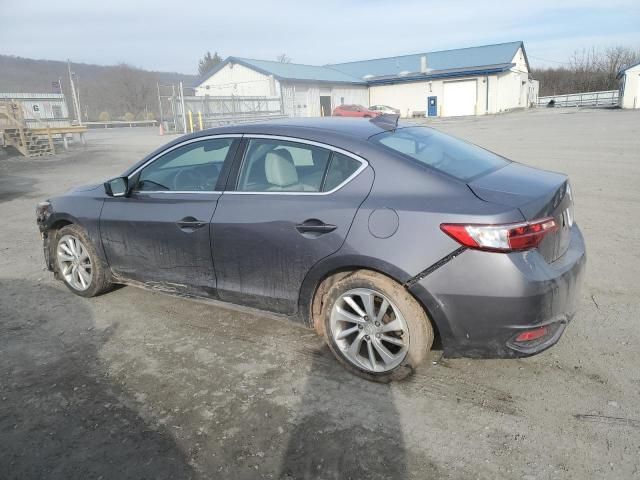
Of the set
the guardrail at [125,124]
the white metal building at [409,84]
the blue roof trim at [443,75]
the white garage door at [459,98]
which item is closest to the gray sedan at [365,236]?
the white metal building at [409,84]

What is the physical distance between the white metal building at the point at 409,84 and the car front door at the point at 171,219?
127 feet

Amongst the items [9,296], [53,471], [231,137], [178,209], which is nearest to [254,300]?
[178,209]

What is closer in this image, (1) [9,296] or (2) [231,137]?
(2) [231,137]

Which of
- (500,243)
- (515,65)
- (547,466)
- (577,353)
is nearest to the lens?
(547,466)

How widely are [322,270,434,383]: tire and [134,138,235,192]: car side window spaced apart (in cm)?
134

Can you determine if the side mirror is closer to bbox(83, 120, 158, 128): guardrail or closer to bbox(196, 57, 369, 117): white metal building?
bbox(196, 57, 369, 117): white metal building

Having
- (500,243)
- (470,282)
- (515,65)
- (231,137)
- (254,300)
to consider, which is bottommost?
(254,300)

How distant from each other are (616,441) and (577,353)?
90 centimetres

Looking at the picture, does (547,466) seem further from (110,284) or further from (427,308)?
(110,284)

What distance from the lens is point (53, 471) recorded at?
7.91ft

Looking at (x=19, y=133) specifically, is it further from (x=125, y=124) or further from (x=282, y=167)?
(x=125, y=124)

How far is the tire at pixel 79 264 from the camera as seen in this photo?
172 inches

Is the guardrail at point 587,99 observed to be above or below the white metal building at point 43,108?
below

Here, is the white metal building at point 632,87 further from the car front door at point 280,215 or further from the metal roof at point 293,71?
the car front door at point 280,215
